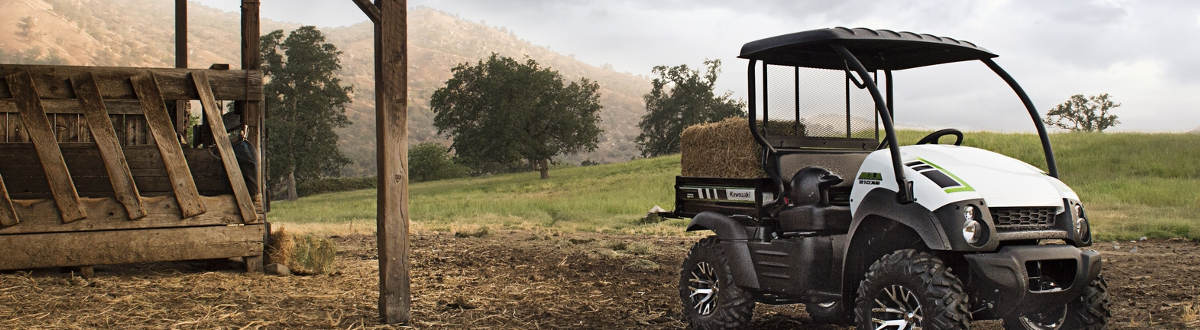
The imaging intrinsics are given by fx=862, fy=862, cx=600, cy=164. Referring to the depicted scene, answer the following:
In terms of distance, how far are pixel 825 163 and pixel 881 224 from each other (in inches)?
34.2

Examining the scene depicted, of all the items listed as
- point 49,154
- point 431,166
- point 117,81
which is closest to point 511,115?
point 431,166

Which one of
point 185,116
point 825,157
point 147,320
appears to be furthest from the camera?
point 185,116

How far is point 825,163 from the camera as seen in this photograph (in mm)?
5988

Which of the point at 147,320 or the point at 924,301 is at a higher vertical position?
the point at 924,301

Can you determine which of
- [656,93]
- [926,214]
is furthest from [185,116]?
[656,93]

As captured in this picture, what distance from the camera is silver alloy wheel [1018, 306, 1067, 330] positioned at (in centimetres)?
517

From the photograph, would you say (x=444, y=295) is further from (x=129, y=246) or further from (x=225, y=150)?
(x=129, y=246)

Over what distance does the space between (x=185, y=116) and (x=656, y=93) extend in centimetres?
5651

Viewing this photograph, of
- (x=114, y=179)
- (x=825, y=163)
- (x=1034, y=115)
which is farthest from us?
(x=114, y=179)

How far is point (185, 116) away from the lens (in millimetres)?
11664

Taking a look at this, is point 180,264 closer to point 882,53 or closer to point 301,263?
point 301,263

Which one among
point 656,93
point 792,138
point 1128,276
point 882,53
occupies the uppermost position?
point 656,93

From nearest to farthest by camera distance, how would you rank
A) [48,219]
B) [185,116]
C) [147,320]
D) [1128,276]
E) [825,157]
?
[825,157] < [147,320] < [48,219] < [1128,276] < [185,116]

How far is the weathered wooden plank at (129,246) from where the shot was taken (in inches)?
350
